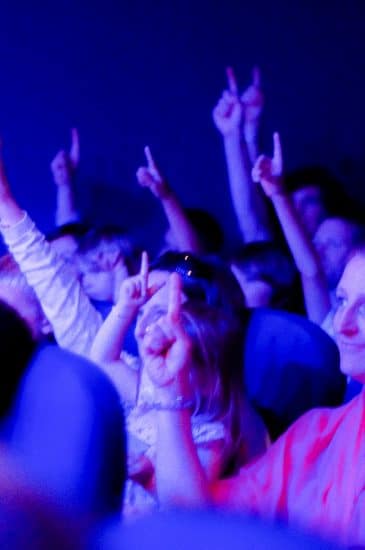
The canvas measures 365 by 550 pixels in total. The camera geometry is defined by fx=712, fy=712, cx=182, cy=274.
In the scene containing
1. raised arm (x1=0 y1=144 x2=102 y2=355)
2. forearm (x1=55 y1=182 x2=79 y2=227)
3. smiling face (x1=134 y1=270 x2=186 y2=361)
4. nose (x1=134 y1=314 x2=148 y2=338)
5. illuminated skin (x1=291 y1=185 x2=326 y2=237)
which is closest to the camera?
smiling face (x1=134 y1=270 x2=186 y2=361)

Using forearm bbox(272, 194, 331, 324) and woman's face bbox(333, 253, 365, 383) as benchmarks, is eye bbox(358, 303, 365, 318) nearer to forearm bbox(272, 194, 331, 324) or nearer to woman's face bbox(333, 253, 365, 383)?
woman's face bbox(333, 253, 365, 383)

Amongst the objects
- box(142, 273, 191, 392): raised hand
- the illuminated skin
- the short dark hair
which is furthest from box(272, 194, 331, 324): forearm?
box(142, 273, 191, 392): raised hand

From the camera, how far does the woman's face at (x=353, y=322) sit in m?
1.00

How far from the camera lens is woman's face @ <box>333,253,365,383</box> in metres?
1.00

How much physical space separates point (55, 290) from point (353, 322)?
70 cm

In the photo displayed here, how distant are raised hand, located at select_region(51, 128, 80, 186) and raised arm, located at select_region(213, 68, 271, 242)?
0.51 m

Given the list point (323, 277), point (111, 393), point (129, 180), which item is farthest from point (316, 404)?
point (129, 180)

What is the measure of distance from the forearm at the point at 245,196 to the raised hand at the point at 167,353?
46.7 inches

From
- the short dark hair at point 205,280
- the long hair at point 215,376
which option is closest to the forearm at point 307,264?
the short dark hair at point 205,280

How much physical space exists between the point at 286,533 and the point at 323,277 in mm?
1539

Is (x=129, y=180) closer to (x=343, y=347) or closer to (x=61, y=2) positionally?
(x=61, y=2)

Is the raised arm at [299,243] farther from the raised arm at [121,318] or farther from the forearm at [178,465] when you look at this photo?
the forearm at [178,465]

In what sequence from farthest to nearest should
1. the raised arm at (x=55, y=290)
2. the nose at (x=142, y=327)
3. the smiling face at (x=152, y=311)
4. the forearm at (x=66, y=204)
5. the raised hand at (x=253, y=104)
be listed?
the forearm at (x=66, y=204), the raised hand at (x=253, y=104), the raised arm at (x=55, y=290), the nose at (x=142, y=327), the smiling face at (x=152, y=311)

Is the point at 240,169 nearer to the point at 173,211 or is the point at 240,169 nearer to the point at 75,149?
the point at 173,211
